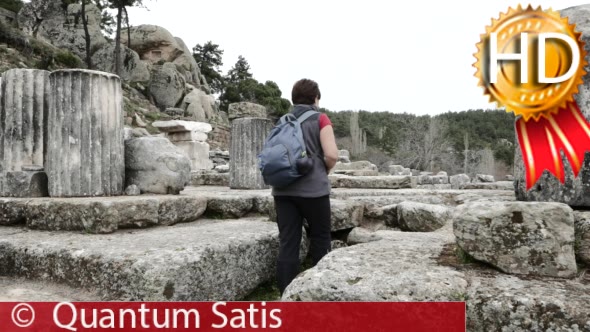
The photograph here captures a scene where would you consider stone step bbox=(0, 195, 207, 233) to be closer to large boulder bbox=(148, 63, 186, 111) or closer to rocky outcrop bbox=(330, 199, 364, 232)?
rocky outcrop bbox=(330, 199, 364, 232)

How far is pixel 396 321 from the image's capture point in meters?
1.60

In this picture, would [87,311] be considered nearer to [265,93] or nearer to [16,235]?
[16,235]

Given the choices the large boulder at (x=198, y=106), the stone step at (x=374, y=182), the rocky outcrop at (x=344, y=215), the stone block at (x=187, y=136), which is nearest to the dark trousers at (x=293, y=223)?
the rocky outcrop at (x=344, y=215)

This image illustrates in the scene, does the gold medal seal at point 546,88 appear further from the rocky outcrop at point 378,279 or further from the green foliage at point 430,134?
the green foliage at point 430,134

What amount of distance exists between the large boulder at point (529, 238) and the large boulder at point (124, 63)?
25.5 metres

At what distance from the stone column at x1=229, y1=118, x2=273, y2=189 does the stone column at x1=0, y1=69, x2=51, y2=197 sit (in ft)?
8.38

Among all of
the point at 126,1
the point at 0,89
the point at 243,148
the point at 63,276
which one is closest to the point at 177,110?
the point at 126,1

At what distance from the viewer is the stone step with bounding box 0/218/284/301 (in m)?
2.21

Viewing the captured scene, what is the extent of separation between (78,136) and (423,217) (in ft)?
9.09

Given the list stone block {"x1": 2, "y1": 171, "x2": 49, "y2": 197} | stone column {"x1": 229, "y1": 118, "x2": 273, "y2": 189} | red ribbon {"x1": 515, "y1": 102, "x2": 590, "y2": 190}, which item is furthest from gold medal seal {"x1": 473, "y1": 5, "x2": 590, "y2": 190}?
stone column {"x1": 229, "y1": 118, "x2": 273, "y2": 189}

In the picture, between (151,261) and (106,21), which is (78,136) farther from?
(106,21)

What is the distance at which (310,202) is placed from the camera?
2600 millimetres

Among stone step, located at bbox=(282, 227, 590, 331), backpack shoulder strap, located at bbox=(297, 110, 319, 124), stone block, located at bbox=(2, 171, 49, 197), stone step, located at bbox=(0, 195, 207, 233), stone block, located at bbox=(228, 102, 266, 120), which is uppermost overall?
stone block, located at bbox=(228, 102, 266, 120)

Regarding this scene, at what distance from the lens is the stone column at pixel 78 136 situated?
356 centimetres
